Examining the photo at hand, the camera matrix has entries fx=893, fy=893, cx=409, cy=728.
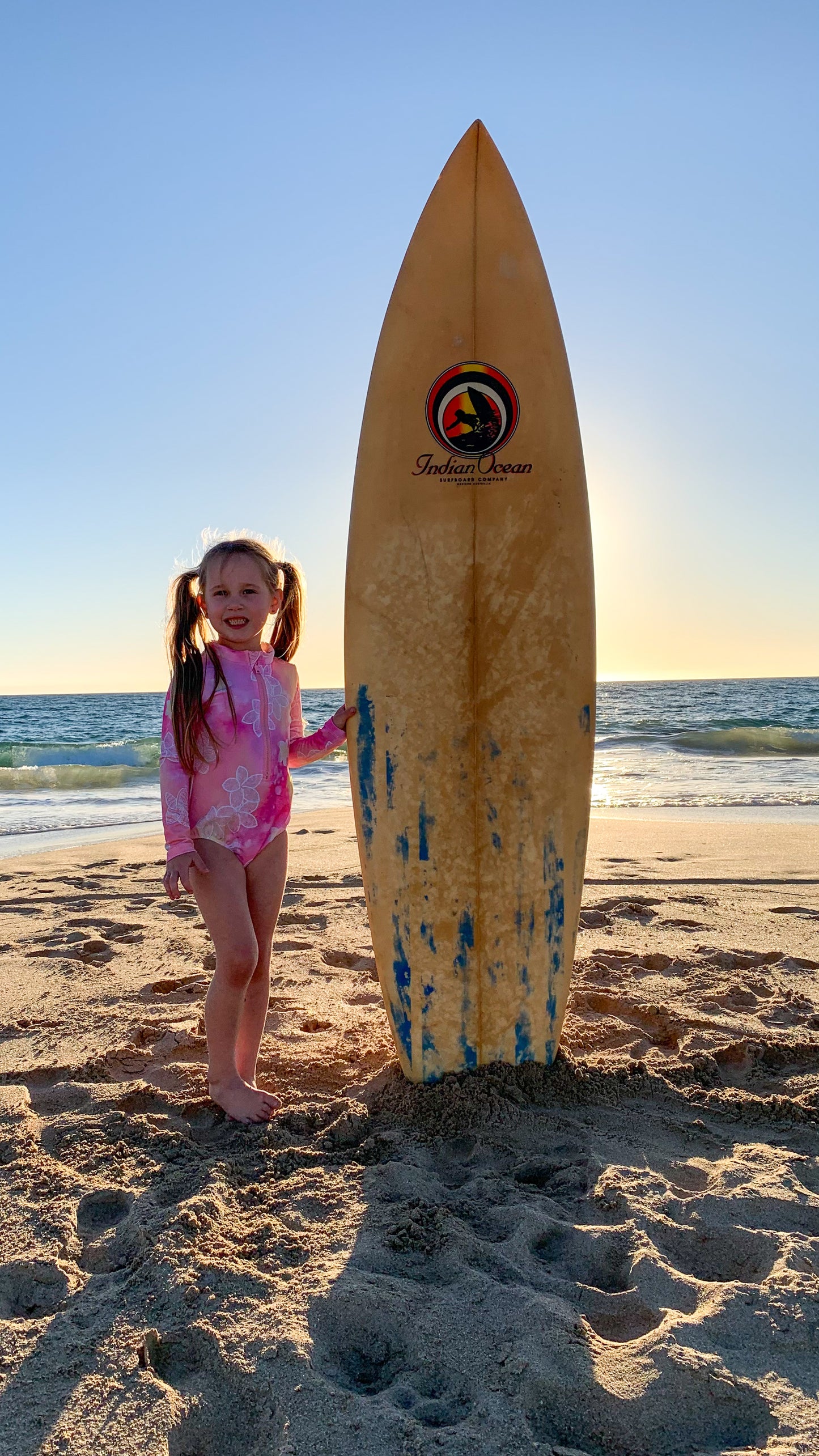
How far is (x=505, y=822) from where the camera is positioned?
2.20m

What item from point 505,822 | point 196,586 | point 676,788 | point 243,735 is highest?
point 196,586

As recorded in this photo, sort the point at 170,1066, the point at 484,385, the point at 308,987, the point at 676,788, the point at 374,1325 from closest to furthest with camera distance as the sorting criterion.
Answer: the point at 374,1325 → the point at 484,385 → the point at 170,1066 → the point at 308,987 → the point at 676,788

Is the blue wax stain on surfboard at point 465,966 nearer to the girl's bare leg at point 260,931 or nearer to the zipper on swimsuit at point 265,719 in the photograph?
the girl's bare leg at point 260,931

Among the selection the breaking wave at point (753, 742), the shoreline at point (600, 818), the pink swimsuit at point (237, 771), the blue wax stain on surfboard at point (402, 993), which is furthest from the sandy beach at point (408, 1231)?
the breaking wave at point (753, 742)

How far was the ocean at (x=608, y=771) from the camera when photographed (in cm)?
760

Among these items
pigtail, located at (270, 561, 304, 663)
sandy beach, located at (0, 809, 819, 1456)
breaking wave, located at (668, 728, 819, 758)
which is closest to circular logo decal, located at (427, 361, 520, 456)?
pigtail, located at (270, 561, 304, 663)

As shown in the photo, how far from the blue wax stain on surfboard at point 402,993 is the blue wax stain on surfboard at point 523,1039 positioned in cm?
26

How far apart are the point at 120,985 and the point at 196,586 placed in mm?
1518

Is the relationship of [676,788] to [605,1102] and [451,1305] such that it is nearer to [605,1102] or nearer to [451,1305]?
[605,1102]

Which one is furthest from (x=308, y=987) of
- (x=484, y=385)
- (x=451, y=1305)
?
(x=484, y=385)

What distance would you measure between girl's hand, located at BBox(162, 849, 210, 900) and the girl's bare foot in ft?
1.54

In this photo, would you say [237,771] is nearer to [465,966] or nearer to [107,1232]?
[465,966]

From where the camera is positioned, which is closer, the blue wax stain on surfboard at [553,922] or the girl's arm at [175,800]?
the girl's arm at [175,800]

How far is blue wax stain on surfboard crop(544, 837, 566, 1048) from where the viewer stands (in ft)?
7.30
